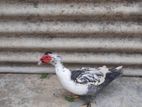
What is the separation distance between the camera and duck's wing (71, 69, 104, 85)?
242 centimetres

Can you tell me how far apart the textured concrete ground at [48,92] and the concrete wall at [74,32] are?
0.13 meters

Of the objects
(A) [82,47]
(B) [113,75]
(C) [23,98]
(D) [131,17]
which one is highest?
(D) [131,17]

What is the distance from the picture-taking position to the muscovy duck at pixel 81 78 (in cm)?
241

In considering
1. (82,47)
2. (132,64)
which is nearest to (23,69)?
(82,47)

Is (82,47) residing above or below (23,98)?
above

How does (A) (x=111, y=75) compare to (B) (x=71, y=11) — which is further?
(B) (x=71, y=11)

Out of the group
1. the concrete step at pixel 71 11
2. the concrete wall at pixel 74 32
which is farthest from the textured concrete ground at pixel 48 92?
the concrete step at pixel 71 11

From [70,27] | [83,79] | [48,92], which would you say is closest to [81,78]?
[83,79]

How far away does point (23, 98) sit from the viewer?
259cm

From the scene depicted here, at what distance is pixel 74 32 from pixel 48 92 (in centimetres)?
55

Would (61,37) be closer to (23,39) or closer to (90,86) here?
(23,39)

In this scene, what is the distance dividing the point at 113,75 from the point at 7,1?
106cm

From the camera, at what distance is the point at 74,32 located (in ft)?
8.88

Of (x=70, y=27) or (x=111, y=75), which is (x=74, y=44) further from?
(x=111, y=75)
